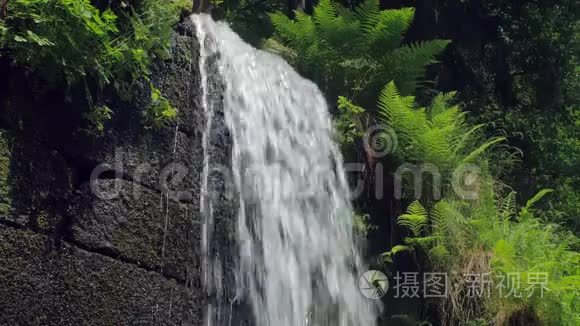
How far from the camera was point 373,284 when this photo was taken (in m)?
4.98

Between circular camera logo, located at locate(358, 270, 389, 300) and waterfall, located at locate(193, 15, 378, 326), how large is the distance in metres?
0.06

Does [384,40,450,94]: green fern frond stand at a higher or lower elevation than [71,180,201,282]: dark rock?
higher

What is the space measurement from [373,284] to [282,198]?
0.99 metres

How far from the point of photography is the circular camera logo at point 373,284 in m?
4.93

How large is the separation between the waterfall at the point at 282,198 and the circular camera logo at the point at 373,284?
0.18ft

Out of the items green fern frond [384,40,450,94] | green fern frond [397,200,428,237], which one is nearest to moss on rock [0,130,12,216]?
green fern frond [397,200,428,237]

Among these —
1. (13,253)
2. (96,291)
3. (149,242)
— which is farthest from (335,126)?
(13,253)

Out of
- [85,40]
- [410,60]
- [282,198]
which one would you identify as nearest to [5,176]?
[85,40]

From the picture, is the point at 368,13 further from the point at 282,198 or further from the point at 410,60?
the point at 282,198

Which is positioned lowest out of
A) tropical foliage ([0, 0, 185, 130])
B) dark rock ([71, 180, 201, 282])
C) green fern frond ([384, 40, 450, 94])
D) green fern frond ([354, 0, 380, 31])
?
dark rock ([71, 180, 201, 282])

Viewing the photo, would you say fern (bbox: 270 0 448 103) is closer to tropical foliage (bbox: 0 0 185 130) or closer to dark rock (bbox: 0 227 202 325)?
tropical foliage (bbox: 0 0 185 130)

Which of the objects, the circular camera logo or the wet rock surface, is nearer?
the wet rock surface

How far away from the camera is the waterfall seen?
163 inches

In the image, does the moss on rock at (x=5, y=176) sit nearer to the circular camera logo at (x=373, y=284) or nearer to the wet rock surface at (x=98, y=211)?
the wet rock surface at (x=98, y=211)
